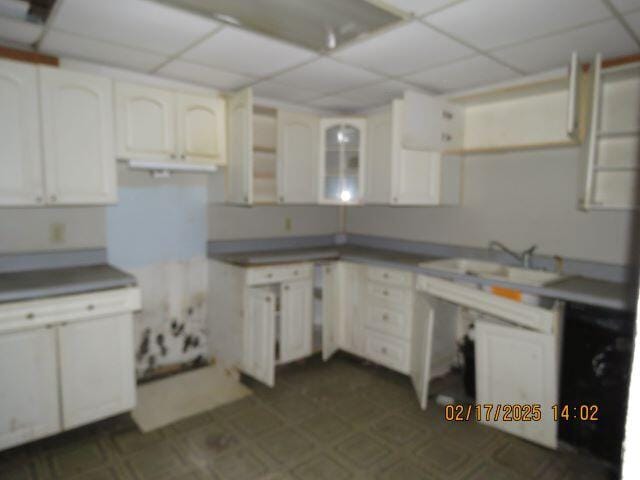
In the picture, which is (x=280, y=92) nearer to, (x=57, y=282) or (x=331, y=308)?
(x=331, y=308)

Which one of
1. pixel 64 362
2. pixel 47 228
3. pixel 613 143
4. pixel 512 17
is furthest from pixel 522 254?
pixel 47 228

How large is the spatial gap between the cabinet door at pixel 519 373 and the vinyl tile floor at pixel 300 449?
0.14 metres

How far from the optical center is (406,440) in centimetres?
235

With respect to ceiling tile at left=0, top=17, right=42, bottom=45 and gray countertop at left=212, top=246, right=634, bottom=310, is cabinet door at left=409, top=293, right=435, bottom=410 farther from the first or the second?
ceiling tile at left=0, top=17, right=42, bottom=45

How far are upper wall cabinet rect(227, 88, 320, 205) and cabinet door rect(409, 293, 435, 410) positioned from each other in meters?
1.31

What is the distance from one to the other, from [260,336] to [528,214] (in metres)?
2.13

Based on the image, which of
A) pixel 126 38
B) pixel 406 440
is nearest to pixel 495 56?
pixel 126 38

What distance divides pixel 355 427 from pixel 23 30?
117 inches

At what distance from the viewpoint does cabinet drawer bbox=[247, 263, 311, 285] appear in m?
2.94

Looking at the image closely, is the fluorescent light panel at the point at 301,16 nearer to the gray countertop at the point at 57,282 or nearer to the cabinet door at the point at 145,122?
the cabinet door at the point at 145,122

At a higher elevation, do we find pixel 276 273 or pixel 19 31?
pixel 19 31

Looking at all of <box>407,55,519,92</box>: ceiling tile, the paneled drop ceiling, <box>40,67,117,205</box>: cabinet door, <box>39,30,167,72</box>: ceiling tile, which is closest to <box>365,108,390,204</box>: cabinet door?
the paneled drop ceiling

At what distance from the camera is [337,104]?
373 cm

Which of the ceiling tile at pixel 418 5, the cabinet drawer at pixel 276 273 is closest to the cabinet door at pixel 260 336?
the cabinet drawer at pixel 276 273
